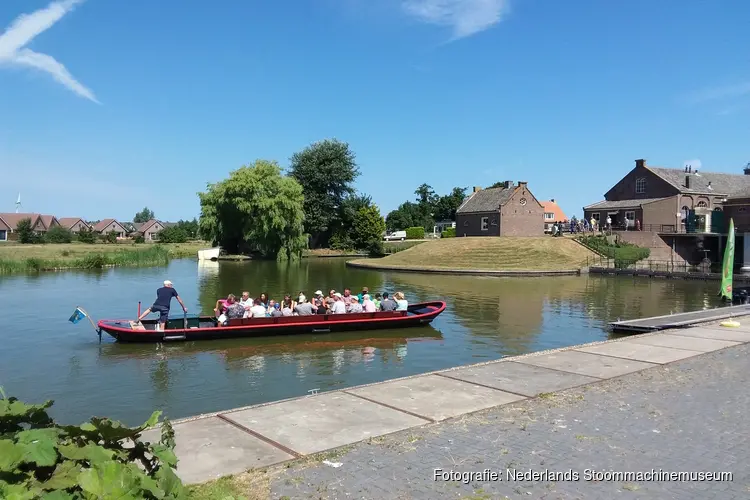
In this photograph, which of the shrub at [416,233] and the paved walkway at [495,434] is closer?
the paved walkway at [495,434]

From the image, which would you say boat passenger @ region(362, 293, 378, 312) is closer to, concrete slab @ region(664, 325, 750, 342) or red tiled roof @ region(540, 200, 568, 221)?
concrete slab @ region(664, 325, 750, 342)

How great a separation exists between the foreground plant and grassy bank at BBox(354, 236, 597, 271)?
150ft

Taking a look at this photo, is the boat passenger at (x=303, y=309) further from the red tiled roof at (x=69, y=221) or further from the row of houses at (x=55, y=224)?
the red tiled roof at (x=69, y=221)

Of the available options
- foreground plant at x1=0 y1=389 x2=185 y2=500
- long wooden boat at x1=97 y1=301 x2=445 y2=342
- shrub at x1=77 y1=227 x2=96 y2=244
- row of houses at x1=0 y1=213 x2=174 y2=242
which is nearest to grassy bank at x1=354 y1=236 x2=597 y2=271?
long wooden boat at x1=97 y1=301 x2=445 y2=342

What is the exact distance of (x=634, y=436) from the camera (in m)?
7.52

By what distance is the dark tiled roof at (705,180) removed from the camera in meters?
58.7

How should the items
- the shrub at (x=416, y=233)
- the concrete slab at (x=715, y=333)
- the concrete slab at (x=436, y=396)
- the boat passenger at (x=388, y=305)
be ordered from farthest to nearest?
1. the shrub at (x=416, y=233)
2. the boat passenger at (x=388, y=305)
3. the concrete slab at (x=715, y=333)
4. the concrete slab at (x=436, y=396)

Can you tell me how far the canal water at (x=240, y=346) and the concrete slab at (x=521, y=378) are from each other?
3096 mm

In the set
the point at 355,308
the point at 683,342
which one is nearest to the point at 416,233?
the point at 355,308

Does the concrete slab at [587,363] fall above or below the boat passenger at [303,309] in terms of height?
below

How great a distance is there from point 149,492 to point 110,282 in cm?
3607

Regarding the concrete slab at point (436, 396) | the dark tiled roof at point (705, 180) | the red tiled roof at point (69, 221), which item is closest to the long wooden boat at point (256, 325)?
the concrete slab at point (436, 396)

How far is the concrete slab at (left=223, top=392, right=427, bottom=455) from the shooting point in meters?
7.28

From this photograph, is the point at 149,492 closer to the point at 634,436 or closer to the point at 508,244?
the point at 634,436
